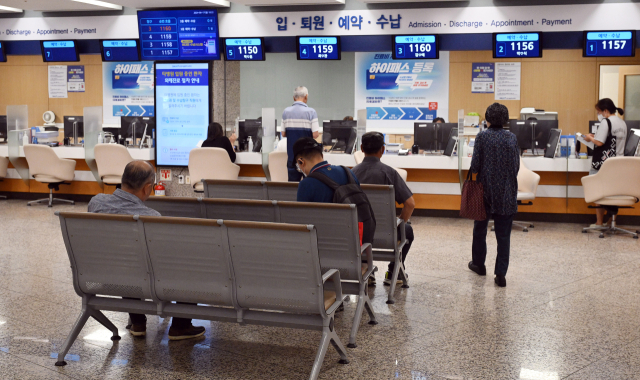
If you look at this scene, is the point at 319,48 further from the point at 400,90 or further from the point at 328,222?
the point at 328,222

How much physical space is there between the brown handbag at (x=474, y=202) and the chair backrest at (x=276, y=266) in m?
2.28

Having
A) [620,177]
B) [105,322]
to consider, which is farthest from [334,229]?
[620,177]

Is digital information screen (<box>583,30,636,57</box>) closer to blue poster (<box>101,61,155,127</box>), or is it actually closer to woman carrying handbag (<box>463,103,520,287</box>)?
woman carrying handbag (<box>463,103,520,287</box>)

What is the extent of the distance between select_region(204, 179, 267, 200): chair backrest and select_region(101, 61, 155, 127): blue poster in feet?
29.6

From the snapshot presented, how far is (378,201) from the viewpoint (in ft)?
14.1

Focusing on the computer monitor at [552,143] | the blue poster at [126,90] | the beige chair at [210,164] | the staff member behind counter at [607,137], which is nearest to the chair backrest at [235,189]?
the beige chair at [210,164]

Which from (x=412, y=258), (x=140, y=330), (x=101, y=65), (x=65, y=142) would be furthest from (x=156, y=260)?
(x=101, y=65)

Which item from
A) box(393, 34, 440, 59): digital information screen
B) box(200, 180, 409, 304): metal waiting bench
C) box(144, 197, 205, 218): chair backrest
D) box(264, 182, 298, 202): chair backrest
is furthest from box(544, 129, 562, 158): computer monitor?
box(144, 197, 205, 218): chair backrest

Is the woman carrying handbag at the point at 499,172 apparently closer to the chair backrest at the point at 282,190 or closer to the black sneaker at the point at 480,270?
the black sneaker at the point at 480,270

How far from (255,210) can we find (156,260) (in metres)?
0.79

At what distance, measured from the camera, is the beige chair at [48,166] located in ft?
29.4

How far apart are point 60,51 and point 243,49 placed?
3.05 metres

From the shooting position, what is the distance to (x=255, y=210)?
375 centimetres

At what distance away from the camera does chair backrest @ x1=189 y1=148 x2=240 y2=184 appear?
26.2ft
